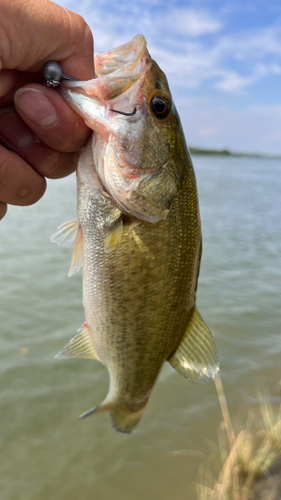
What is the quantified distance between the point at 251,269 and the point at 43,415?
6999mm

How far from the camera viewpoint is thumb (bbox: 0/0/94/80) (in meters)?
1.55

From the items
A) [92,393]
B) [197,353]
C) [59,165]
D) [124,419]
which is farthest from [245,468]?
[59,165]

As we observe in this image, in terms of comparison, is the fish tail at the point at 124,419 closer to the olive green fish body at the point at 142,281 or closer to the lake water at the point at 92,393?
the olive green fish body at the point at 142,281

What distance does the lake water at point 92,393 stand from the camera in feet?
13.4

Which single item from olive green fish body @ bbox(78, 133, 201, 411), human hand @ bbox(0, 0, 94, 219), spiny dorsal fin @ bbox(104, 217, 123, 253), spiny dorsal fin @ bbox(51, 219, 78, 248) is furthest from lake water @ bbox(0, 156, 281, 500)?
human hand @ bbox(0, 0, 94, 219)

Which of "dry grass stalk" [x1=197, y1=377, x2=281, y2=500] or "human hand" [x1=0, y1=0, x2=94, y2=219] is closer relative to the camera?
"human hand" [x1=0, y1=0, x2=94, y2=219]

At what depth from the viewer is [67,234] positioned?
2217mm

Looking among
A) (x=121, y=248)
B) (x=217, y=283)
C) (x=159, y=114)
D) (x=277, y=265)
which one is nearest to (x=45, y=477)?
(x=121, y=248)

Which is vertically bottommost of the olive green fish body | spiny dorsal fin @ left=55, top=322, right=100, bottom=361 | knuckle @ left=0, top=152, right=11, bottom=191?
spiny dorsal fin @ left=55, top=322, right=100, bottom=361

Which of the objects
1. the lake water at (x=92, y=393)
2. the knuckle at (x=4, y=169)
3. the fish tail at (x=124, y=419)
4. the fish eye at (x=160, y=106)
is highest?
the fish eye at (x=160, y=106)

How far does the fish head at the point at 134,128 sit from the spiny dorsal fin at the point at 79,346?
3.11ft

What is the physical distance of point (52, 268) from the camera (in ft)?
29.3

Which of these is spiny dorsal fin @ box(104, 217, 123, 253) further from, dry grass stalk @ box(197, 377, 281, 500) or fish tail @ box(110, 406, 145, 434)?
dry grass stalk @ box(197, 377, 281, 500)

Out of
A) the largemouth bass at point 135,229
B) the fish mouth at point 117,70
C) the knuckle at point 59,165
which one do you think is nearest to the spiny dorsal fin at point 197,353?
the largemouth bass at point 135,229
